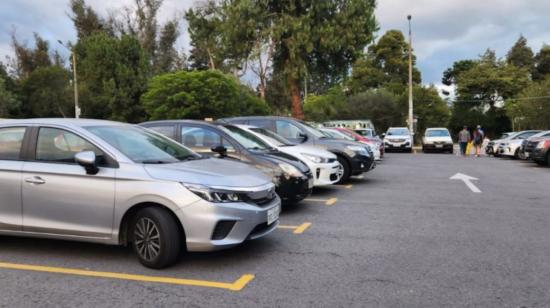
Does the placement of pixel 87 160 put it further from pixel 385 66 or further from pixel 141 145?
pixel 385 66

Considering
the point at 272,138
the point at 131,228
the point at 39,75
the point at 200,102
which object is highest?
the point at 39,75

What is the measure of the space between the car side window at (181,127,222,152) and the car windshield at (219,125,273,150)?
0.23m

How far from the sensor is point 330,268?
5.00 metres

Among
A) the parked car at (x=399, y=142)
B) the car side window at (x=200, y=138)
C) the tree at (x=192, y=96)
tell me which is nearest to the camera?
the car side window at (x=200, y=138)

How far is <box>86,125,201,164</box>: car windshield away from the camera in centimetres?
531

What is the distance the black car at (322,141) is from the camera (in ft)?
37.3

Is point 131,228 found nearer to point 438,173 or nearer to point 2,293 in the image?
point 2,293

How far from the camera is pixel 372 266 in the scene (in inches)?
199

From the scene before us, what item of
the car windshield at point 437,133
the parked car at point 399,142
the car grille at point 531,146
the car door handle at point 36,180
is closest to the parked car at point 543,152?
the car grille at point 531,146

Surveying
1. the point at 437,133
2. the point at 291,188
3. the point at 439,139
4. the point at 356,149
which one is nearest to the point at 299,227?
the point at 291,188

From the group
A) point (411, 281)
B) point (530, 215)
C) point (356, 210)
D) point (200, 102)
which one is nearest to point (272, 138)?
point (356, 210)

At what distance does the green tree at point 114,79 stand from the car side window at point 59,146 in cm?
3782

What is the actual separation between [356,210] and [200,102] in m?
21.6

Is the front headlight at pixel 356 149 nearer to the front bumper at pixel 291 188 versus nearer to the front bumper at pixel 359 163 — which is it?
the front bumper at pixel 359 163
